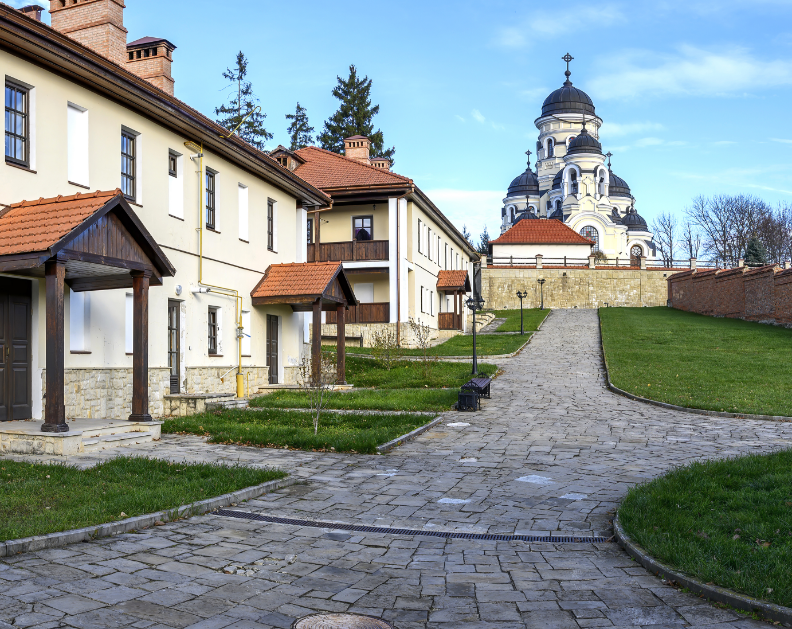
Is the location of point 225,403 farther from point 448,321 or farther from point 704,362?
point 448,321

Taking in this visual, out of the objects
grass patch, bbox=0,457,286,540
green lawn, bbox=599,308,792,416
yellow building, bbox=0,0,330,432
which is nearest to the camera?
grass patch, bbox=0,457,286,540

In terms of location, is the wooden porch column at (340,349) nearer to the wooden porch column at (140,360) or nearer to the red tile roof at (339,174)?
the wooden porch column at (140,360)

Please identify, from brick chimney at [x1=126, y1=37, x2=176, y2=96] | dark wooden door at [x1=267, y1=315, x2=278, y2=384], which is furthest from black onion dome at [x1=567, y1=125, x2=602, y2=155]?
brick chimney at [x1=126, y1=37, x2=176, y2=96]

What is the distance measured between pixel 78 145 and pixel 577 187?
2784 inches

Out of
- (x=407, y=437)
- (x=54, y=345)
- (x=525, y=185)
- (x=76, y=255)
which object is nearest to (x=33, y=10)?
(x=76, y=255)

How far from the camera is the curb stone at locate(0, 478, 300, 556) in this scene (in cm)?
574

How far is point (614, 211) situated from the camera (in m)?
80.4

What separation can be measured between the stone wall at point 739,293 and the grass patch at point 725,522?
30.7 meters

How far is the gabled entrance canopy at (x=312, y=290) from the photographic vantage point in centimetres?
1972

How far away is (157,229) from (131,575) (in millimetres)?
11266

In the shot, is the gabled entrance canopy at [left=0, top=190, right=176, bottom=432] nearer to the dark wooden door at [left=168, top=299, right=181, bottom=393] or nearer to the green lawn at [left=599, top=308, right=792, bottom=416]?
the dark wooden door at [left=168, top=299, right=181, bottom=393]

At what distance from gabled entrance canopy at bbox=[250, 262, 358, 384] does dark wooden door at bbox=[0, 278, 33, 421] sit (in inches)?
305

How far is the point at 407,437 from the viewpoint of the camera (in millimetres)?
12625

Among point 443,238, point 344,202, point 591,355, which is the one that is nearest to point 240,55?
point 443,238
